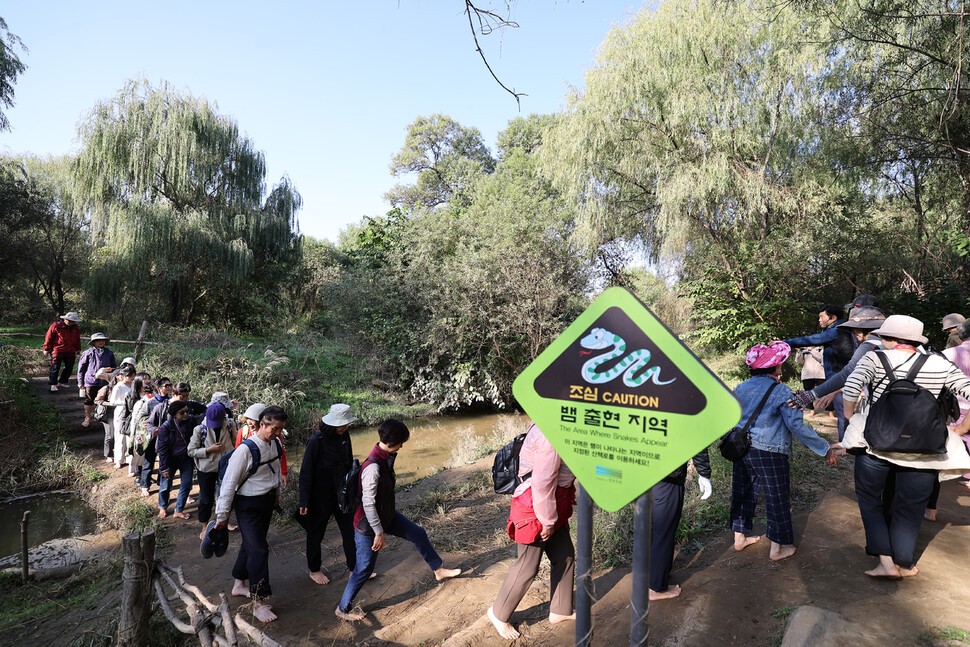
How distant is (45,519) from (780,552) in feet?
32.0

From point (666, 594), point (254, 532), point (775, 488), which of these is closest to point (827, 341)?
point (775, 488)

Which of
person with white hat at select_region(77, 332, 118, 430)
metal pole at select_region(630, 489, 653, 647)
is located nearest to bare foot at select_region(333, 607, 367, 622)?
metal pole at select_region(630, 489, 653, 647)

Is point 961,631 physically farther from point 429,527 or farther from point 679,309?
point 679,309

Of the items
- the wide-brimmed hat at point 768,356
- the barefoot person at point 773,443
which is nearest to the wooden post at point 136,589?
the barefoot person at point 773,443

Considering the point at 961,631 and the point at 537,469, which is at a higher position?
the point at 537,469

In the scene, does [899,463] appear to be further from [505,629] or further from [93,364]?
[93,364]

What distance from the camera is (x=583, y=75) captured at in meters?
14.1

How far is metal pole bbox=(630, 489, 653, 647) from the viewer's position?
1.69 meters

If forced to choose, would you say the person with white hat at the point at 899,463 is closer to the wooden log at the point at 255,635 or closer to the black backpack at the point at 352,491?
the black backpack at the point at 352,491

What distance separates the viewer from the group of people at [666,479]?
3365mm

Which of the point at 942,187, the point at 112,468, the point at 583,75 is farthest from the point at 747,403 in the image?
the point at 583,75

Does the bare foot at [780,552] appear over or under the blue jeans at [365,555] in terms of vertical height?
over

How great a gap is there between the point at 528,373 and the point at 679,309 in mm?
15833

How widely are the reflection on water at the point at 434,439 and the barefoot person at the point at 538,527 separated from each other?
5967mm
